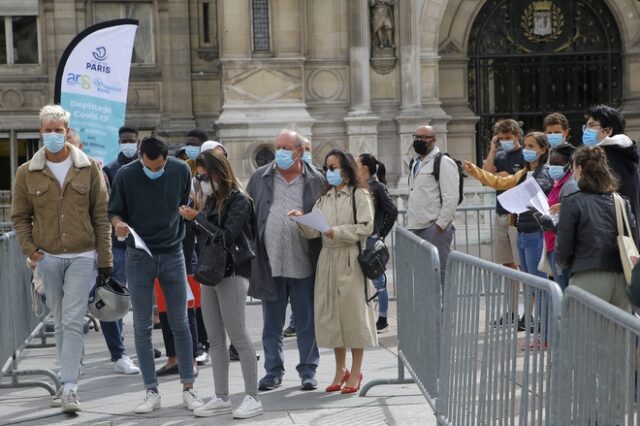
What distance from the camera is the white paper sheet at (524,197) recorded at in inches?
373

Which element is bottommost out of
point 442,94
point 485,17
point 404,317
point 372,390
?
point 372,390

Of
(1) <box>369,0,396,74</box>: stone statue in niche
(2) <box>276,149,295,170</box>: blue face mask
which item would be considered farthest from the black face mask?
(1) <box>369,0,396,74</box>: stone statue in niche

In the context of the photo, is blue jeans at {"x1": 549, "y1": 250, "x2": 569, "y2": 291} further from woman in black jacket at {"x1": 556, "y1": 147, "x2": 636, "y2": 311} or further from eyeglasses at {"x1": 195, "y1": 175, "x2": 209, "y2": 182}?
eyeglasses at {"x1": 195, "y1": 175, "x2": 209, "y2": 182}

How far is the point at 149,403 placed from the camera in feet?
27.3

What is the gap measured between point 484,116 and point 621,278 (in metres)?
15.3

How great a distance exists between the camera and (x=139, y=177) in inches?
329

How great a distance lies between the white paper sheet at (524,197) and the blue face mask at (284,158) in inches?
71.2

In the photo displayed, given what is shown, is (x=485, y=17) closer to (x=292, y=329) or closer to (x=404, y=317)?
(x=292, y=329)

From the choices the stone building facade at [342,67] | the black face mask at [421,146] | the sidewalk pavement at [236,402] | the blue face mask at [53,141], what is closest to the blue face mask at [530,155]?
the black face mask at [421,146]

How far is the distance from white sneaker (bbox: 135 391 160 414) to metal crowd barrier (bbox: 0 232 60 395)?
1147 mm

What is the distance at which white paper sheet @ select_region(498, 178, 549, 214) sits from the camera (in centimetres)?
948

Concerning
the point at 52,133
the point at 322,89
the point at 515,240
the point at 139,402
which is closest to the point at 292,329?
the point at 515,240

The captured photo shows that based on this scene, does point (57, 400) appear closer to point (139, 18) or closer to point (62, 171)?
point (62, 171)

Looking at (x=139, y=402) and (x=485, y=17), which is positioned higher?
(x=485, y=17)
